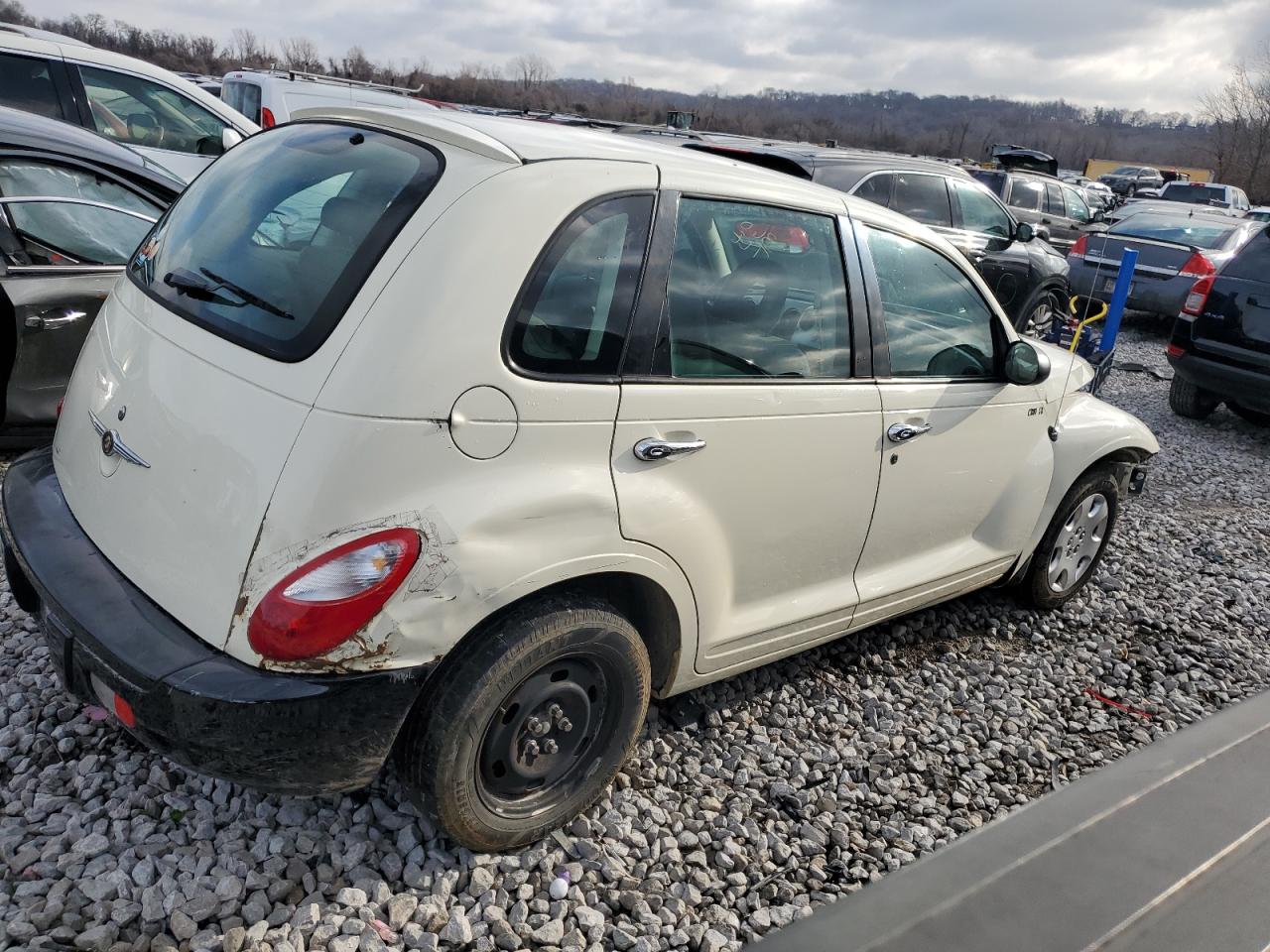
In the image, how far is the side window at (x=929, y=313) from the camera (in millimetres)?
3109

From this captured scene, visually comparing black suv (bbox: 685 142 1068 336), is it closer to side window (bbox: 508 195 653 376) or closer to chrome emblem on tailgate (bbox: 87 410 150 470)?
side window (bbox: 508 195 653 376)

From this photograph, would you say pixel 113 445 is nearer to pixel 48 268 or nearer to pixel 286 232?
pixel 286 232

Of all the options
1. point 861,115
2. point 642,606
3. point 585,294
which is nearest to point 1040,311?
point 642,606

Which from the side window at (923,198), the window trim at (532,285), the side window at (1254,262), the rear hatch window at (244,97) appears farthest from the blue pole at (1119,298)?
the rear hatch window at (244,97)

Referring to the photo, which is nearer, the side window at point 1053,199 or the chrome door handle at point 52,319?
the chrome door handle at point 52,319

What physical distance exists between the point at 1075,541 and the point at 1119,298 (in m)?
3.96

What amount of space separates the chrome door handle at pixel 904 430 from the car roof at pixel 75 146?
3816 millimetres

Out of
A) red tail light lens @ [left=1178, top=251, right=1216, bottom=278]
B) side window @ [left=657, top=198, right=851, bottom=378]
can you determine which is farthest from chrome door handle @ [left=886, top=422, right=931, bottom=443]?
red tail light lens @ [left=1178, top=251, right=1216, bottom=278]

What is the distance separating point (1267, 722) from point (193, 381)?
3.82 metres

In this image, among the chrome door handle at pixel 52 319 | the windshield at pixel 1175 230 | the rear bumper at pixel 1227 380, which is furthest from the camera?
the windshield at pixel 1175 230

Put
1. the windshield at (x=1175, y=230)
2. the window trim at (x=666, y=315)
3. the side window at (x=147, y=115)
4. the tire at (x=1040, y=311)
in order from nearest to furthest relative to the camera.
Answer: the window trim at (x=666, y=315) < the side window at (x=147, y=115) < the tire at (x=1040, y=311) < the windshield at (x=1175, y=230)

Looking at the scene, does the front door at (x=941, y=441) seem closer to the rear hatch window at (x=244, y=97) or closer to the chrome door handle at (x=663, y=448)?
the chrome door handle at (x=663, y=448)

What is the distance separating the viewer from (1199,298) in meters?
7.65

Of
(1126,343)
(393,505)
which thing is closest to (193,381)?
(393,505)
